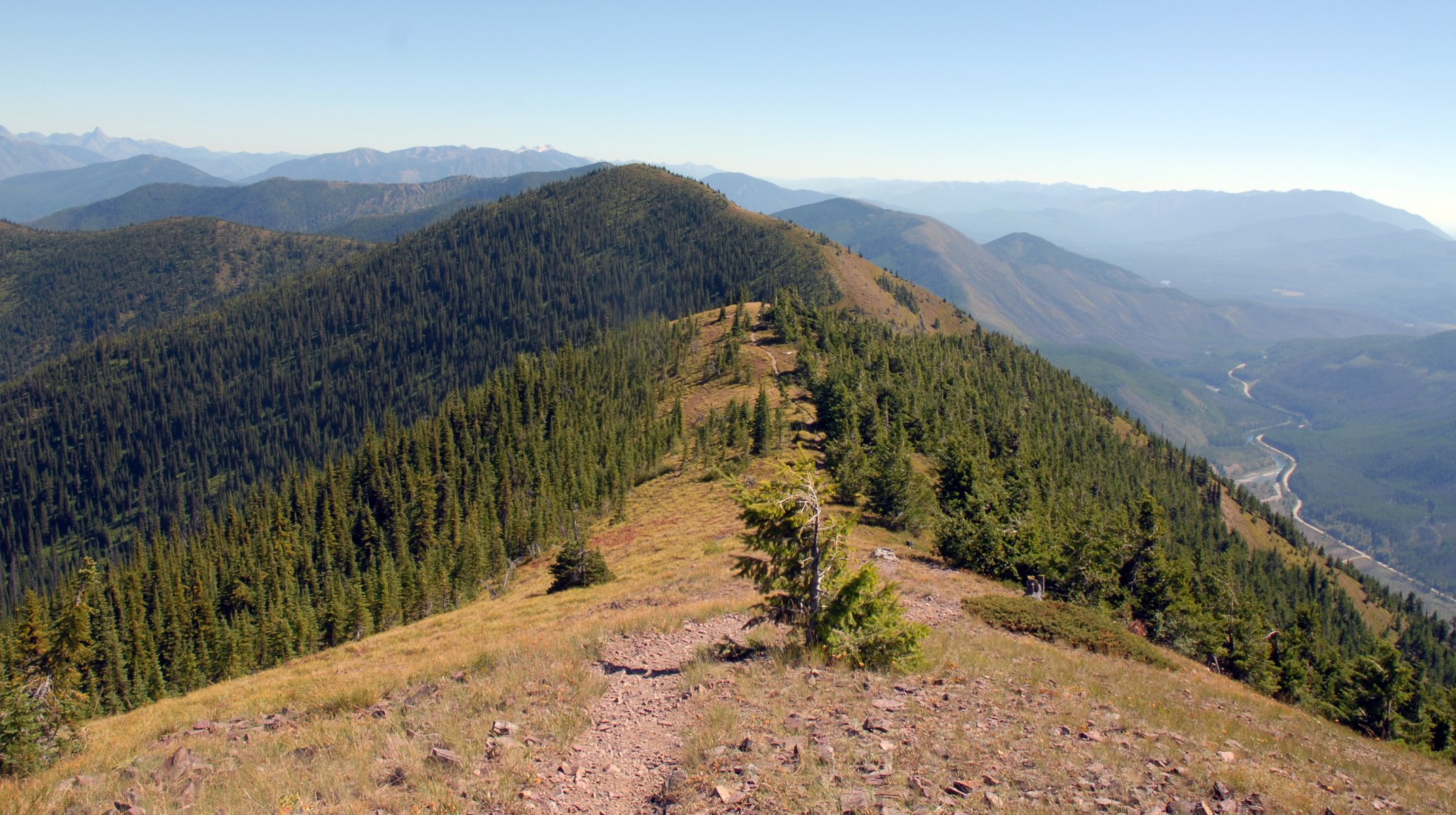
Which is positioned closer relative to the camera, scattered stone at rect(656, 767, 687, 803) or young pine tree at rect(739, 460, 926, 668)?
scattered stone at rect(656, 767, 687, 803)

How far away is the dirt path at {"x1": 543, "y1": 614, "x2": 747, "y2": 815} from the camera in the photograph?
1382 centimetres

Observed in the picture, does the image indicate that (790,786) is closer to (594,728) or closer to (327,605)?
(594,728)

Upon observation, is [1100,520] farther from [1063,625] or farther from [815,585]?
[815,585]

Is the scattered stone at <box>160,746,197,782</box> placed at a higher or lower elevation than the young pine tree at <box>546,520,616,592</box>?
higher

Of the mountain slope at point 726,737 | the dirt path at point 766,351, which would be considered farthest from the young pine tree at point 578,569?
the dirt path at point 766,351

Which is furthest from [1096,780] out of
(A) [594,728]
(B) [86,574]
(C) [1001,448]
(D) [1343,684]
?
(C) [1001,448]

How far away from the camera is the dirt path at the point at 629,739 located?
13.8m

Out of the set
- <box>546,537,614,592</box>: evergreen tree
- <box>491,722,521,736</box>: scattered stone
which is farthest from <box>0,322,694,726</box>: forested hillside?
<box>491,722,521,736</box>: scattered stone

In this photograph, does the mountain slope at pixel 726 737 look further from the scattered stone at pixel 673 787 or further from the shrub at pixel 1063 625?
the shrub at pixel 1063 625

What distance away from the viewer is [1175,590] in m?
→ 48.3

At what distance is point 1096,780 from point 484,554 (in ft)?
231

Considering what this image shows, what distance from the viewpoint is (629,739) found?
1658 centimetres

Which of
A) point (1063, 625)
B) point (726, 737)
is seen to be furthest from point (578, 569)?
point (726, 737)

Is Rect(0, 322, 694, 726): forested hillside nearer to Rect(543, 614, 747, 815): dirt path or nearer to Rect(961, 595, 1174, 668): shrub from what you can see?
Rect(543, 614, 747, 815): dirt path
